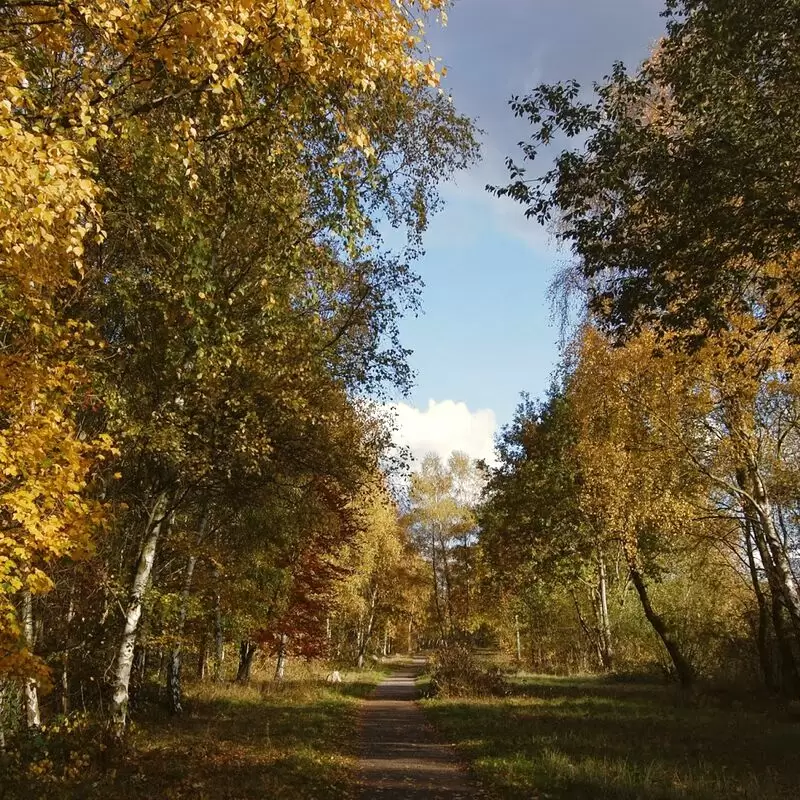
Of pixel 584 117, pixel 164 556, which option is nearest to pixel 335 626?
pixel 164 556

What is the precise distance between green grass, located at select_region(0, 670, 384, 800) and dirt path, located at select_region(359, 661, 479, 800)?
381 mm

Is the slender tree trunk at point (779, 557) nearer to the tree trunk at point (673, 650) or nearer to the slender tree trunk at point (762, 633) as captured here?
the slender tree trunk at point (762, 633)

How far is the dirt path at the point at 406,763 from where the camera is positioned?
965 cm

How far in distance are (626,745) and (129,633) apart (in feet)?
31.7

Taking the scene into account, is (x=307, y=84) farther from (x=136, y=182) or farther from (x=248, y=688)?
(x=248, y=688)

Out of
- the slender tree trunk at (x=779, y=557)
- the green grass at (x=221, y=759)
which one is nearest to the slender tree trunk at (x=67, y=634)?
the green grass at (x=221, y=759)

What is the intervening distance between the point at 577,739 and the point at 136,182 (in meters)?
12.8

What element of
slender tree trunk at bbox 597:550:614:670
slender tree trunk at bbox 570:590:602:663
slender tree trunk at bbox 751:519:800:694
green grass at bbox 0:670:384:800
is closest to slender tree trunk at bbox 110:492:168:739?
green grass at bbox 0:670:384:800

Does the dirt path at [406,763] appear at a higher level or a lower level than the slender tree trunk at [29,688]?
lower

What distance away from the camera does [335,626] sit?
47.5m

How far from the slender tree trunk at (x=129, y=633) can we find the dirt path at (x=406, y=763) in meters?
4.24

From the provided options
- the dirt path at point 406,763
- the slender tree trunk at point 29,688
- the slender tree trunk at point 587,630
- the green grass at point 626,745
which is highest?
the slender tree trunk at point 587,630

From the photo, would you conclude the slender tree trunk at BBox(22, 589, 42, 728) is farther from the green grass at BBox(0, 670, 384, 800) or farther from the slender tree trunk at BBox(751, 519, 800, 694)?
the slender tree trunk at BBox(751, 519, 800, 694)

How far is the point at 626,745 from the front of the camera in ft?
39.9
